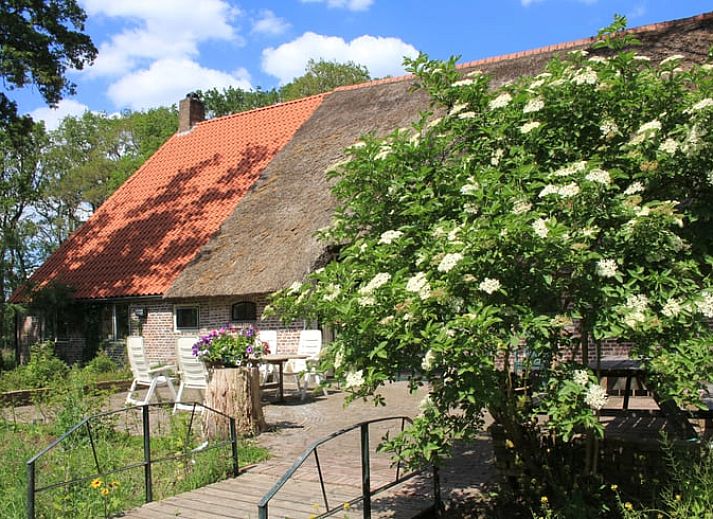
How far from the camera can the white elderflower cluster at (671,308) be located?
390 cm

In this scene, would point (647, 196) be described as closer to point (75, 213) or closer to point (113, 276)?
point (113, 276)

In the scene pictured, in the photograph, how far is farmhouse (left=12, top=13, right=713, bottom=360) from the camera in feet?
46.6

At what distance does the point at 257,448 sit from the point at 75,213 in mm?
35599

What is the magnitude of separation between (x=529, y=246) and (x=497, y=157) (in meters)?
1.11

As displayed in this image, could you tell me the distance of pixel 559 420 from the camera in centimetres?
402

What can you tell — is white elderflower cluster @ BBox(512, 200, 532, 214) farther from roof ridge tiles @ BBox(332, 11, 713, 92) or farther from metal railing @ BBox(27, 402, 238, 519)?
roof ridge tiles @ BBox(332, 11, 713, 92)

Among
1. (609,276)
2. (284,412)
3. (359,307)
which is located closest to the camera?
(609,276)

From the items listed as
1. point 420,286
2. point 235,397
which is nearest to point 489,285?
point 420,286

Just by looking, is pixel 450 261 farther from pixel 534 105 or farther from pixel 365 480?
pixel 365 480

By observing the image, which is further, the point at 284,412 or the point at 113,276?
the point at 113,276

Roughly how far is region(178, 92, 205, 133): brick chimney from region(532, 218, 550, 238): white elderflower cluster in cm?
2024

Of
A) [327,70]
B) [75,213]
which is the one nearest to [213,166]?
[327,70]

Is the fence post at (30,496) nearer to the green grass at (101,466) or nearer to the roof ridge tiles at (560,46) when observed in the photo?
the green grass at (101,466)

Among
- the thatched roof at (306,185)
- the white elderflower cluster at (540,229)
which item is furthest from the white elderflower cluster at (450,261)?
the thatched roof at (306,185)
